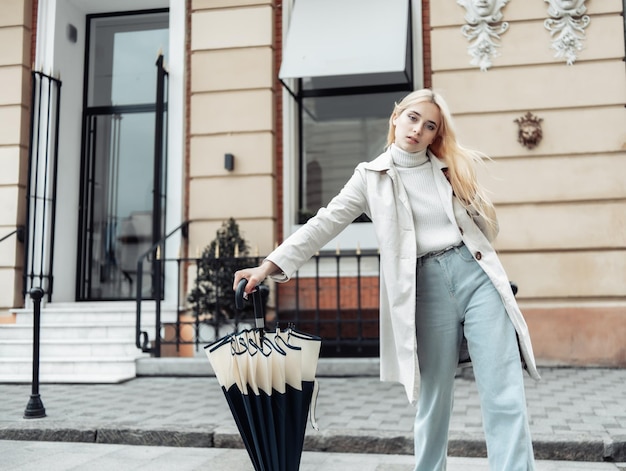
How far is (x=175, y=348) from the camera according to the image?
851 centimetres

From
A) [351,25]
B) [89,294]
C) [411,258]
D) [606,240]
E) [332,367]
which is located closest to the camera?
[411,258]

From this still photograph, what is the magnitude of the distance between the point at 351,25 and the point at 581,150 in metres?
3.27

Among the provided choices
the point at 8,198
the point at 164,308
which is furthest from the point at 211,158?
the point at 8,198

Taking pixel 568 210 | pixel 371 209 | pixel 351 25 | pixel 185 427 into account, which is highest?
pixel 351 25

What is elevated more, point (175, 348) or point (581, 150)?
point (581, 150)

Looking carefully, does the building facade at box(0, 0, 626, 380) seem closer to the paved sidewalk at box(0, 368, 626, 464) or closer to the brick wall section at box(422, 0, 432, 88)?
the brick wall section at box(422, 0, 432, 88)

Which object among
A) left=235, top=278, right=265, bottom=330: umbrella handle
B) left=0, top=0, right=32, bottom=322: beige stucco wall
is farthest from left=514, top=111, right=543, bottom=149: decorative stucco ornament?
left=0, top=0, right=32, bottom=322: beige stucco wall

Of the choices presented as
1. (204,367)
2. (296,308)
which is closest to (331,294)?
(296,308)

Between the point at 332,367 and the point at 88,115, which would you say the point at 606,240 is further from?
the point at 88,115

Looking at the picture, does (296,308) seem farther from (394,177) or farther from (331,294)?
(394,177)

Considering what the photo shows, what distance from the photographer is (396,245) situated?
9.37 ft

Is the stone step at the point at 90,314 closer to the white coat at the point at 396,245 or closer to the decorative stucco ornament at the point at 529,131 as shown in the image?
the decorative stucco ornament at the point at 529,131

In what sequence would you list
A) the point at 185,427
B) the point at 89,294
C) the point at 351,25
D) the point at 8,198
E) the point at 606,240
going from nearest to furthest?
the point at 185,427 < the point at 606,240 < the point at 351,25 < the point at 8,198 < the point at 89,294

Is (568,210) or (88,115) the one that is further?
(88,115)
